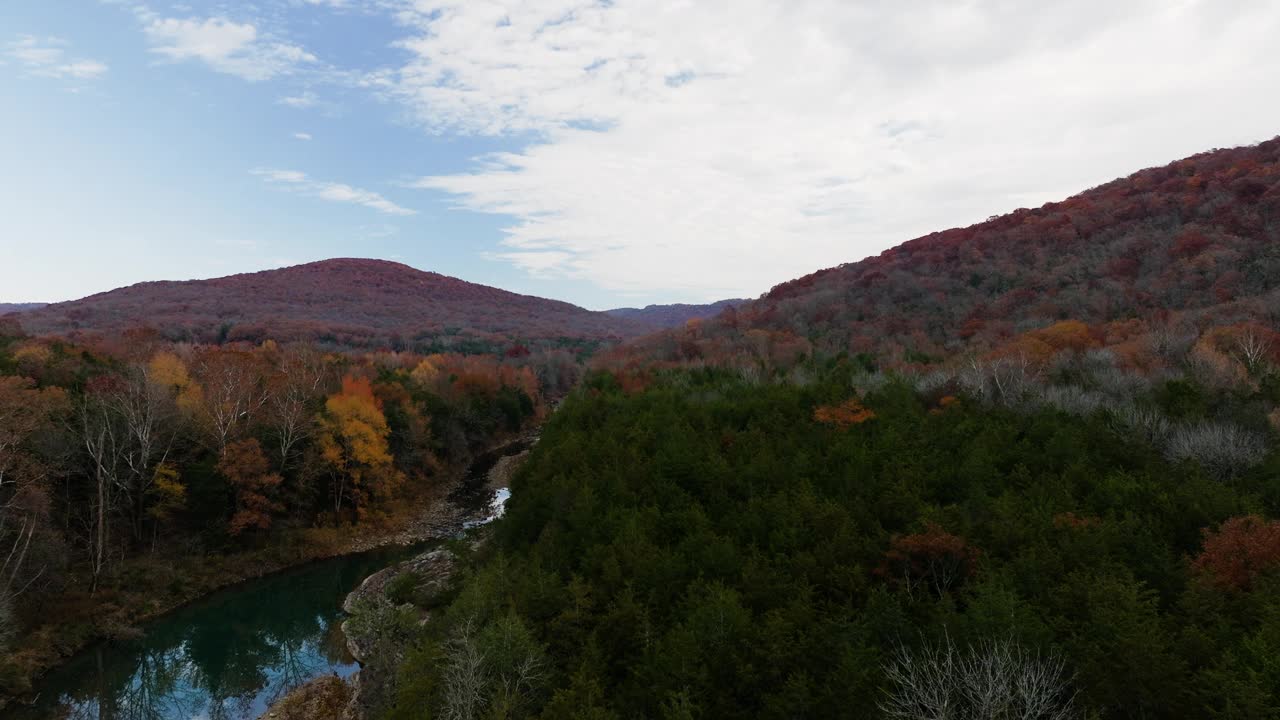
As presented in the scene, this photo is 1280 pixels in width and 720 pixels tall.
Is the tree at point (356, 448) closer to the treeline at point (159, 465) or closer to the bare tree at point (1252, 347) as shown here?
the treeline at point (159, 465)

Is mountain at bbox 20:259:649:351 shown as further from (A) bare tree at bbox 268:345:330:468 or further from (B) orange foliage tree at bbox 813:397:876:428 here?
(B) orange foliage tree at bbox 813:397:876:428

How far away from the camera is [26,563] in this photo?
19781mm

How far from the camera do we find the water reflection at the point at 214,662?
17938 mm

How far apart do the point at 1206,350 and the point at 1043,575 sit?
15221 millimetres

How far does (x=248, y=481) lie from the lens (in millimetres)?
27672

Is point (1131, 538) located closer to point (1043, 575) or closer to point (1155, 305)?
point (1043, 575)

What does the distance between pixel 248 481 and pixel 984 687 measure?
29930 mm

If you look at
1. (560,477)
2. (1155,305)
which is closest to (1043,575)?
(560,477)

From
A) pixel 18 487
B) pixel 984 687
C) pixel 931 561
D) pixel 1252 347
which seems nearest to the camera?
pixel 984 687

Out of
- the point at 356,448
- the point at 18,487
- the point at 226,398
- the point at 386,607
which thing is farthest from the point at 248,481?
the point at 386,607

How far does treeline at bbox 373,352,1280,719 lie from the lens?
8.35 metres

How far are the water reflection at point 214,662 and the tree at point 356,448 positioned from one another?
6.76 meters

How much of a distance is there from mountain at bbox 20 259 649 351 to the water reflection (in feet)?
176

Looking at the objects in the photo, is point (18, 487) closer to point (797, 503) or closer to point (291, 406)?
point (291, 406)
